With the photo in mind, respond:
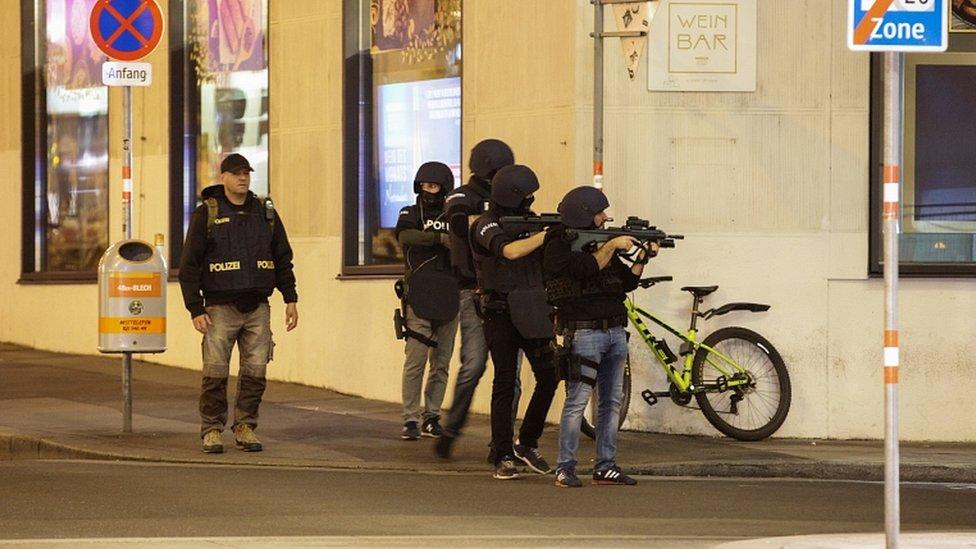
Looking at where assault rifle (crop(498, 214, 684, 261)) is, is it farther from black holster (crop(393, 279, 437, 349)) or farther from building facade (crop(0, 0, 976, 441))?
building facade (crop(0, 0, 976, 441))

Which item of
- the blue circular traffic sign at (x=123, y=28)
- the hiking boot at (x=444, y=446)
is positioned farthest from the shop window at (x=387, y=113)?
the hiking boot at (x=444, y=446)

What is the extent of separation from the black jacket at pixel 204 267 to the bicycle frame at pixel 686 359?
2.41m

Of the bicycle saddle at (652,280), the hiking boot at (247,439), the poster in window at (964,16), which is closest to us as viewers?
the hiking boot at (247,439)

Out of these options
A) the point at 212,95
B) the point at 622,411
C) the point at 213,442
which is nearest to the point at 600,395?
the point at 622,411

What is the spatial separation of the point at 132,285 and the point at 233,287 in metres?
1.17

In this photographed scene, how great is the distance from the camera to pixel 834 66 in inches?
533

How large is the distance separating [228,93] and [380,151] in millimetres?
2285

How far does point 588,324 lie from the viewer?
34.8 ft

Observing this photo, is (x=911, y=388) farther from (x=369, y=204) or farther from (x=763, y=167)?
(x=369, y=204)

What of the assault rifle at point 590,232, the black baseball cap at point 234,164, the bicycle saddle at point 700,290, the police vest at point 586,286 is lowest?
the bicycle saddle at point 700,290

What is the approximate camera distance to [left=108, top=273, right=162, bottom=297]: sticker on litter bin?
41.8ft

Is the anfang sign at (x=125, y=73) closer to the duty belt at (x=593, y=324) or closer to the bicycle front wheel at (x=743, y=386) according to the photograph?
the duty belt at (x=593, y=324)

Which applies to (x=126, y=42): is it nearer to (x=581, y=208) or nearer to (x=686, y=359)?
(x=581, y=208)

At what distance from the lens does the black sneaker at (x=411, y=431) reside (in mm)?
12547
